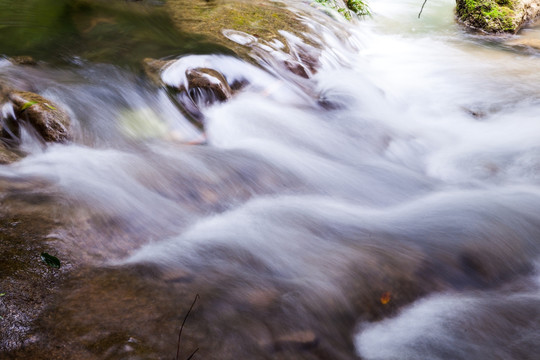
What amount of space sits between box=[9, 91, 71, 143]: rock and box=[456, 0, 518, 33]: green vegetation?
8.63 meters

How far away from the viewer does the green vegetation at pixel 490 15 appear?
29.2 feet

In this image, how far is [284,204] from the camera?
377cm

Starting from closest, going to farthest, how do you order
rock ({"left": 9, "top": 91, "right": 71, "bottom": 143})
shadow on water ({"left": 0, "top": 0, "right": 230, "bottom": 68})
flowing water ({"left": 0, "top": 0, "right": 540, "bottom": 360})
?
flowing water ({"left": 0, "top": 0, "right": 540, "bottom": 360}) → rock ({"left": 9, "top": 91, "right": 71, "bottom": 143}) → shadow on water ({"left": 0, "top": 0, "right": 230, "bottom": 68})

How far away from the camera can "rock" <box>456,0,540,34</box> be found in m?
8.90

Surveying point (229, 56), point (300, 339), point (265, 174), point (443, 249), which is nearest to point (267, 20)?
point (229, 56)

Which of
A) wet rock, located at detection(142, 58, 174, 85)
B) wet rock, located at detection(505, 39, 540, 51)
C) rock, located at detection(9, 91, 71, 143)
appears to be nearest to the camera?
rock, located at detection(9, 91, 71, 143)

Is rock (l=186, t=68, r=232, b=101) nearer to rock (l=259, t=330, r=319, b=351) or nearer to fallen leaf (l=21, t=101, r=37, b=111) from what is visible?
fallen leaf (l=21, t=101, r=37, b=111)

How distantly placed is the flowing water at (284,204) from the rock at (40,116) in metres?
0.14

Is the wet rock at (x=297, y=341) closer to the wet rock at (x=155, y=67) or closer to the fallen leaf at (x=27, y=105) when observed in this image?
the fallen leaf at (x=27, y=105)

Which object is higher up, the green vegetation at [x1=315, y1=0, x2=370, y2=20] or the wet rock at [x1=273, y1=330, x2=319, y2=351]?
the green vegetation at [x1=315, y1=0, x2=370, y2=20]

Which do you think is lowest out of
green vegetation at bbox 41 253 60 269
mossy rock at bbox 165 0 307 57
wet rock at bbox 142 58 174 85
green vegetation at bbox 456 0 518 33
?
green vegetation at bbox 41 253 60 269

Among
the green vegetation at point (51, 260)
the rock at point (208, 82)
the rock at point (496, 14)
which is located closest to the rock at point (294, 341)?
the green vegetation at point (51, 260)

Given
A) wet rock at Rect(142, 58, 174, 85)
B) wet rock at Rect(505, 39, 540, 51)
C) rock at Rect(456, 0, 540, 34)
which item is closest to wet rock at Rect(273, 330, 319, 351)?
wet rock at Rect(142, 58, 174, 85)

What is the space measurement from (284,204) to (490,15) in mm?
7866
